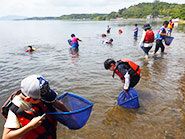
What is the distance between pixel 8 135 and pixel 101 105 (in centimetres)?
362

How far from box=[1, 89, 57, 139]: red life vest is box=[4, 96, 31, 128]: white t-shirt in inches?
1.6

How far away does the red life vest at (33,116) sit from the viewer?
1904 mm

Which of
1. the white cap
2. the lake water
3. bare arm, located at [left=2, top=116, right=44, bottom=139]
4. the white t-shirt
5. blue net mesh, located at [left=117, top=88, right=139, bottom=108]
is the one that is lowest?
the lake water

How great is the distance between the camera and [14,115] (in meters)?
1.86

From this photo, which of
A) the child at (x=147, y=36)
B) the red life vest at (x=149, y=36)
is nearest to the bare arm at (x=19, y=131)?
the child at (x=147, y=36)

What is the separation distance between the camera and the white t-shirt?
1.83m

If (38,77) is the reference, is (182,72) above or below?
below

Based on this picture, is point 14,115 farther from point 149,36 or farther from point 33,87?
point 149,36

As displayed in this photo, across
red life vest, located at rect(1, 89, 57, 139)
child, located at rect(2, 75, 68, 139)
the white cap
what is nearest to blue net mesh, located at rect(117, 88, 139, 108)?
red life vest, located at rect(1, 89, 57, 139)

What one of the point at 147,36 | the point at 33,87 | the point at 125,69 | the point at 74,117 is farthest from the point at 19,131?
the point at 147,36

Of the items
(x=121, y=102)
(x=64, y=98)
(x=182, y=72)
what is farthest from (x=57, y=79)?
(x=182, y=72)

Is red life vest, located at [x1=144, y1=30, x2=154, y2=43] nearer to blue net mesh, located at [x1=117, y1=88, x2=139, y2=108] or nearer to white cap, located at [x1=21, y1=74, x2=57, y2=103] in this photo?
blue net mesh, located at [x1=117, y1=88, x2=139, y2=108]

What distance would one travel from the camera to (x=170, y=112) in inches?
180

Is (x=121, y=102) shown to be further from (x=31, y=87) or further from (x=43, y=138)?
(x=31, y=87)
